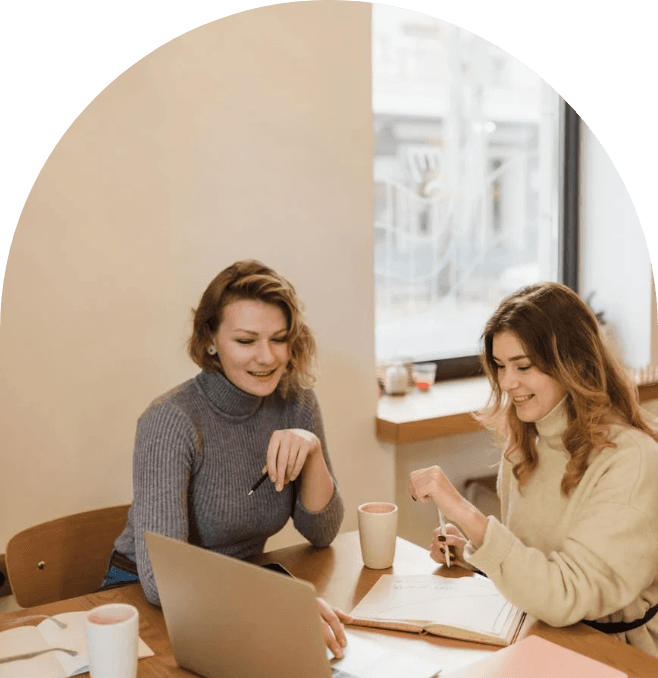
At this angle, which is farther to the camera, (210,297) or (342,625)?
(210,297)

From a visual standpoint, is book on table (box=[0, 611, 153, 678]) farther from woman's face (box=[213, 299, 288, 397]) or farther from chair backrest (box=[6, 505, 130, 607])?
woman's face (box=[213, 299, 288, 397])

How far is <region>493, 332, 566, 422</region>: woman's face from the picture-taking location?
1315mm

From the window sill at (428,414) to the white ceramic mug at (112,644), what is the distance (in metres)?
1.37

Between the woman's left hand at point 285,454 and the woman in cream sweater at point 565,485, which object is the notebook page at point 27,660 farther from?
the woman in cream sweater at point 565,485

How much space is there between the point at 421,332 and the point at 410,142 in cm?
64

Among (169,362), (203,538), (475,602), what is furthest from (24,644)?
(169,362)

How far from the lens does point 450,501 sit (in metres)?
1.22

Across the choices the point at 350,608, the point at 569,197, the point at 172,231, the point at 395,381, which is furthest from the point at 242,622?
the point at 569,197

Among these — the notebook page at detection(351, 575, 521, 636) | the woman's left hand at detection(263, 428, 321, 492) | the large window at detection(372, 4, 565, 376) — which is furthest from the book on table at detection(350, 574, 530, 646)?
the large window at detection(372, 4, 565, 376)

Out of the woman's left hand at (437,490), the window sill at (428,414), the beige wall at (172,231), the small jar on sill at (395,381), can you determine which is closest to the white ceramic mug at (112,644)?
the woman's left hand at (437,490)

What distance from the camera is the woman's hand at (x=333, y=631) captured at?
1062mm

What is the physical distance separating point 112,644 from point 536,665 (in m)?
0.51

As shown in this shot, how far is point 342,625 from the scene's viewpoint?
1.13 meters

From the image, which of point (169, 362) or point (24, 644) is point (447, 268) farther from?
point (24, 644)
